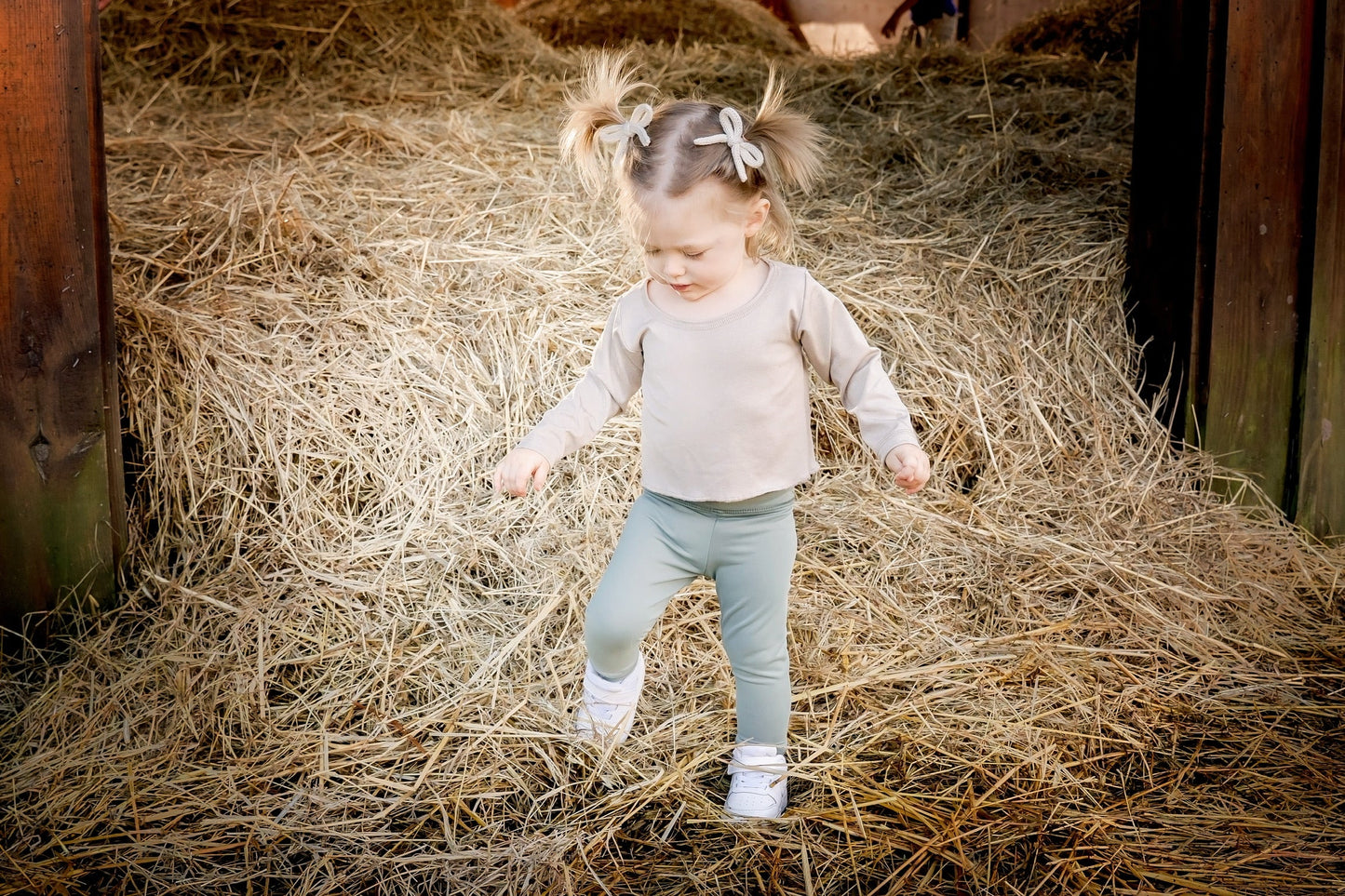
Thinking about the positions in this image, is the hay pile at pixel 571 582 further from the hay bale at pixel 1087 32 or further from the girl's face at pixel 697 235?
the hay bale at pixel 1087 32

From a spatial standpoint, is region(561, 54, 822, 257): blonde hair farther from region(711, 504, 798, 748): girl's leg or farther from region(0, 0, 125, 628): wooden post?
region(0, 0, 125, 628): wooden post

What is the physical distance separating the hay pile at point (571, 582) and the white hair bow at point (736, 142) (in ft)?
3.75

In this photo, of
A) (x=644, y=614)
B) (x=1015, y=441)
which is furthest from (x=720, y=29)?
(x=644, y=614)

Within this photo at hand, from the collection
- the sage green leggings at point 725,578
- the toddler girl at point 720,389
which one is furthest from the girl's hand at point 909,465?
the sage green leggings at point 725,578

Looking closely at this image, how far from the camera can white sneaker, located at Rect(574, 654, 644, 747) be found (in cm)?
235

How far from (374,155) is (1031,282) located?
225 centimetres

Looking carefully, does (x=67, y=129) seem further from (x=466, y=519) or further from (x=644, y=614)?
(x=644, y=614)

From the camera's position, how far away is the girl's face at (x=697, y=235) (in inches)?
78.5

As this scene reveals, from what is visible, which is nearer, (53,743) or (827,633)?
(53,743)

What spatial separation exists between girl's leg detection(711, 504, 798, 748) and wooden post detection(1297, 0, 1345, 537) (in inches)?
75.3

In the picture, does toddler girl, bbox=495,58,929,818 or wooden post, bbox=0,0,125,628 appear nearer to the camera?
toddler girl, bbox=495,58,929,818

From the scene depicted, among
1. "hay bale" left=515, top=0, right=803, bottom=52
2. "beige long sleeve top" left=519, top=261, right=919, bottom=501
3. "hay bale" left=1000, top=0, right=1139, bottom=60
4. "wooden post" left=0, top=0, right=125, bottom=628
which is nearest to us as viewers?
"beige long sleeve top" left=519, top=261, right=919, bottom=501

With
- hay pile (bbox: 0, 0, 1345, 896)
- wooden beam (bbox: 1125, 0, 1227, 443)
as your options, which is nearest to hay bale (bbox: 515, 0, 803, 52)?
hay pile (bbox: 0, 0, 1345, 896)

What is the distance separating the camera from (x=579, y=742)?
237 centimetres
